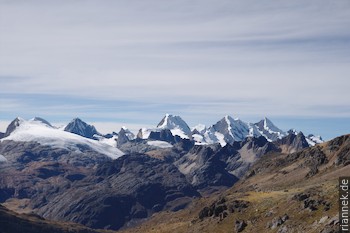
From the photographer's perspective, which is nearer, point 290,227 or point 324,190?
point 290,227

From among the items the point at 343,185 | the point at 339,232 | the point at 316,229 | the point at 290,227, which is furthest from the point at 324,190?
the point at 339,232

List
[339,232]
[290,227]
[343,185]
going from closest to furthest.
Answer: [339,232]
[290,227]
[343,185]

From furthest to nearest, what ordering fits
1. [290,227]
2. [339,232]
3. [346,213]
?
[290,227], [346,213], [339,232]

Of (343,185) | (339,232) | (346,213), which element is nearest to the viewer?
(339,232)

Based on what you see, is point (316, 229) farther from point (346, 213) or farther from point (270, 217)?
point (270, 217)

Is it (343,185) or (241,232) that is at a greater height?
(343,185)

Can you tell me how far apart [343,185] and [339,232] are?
165 feet

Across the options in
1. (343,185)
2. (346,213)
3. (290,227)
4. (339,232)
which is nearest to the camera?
(339,232)

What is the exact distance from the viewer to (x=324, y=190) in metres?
199

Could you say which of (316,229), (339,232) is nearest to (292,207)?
(316,229)

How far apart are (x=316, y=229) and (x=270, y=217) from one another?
130 feet

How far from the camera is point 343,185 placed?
188000 mm

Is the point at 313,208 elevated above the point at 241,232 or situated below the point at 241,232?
above

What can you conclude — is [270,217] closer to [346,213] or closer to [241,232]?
[241,232]
